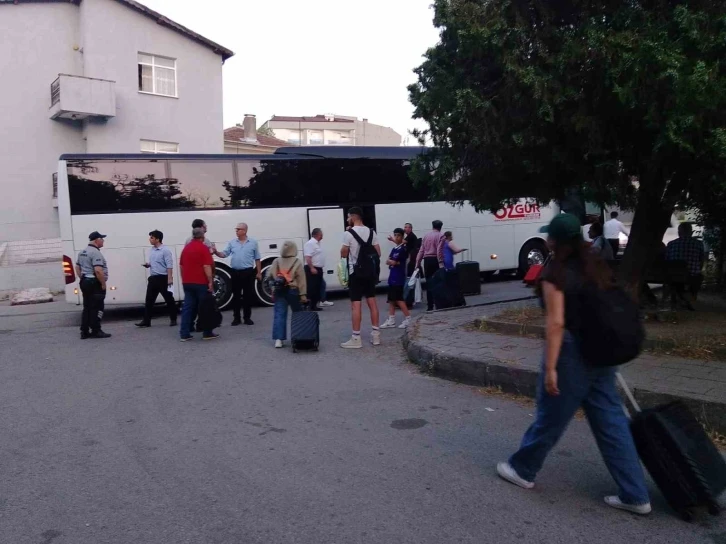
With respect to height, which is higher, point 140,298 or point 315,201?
point 315,201

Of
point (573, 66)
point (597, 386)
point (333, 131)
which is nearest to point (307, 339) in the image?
point (573, 66)

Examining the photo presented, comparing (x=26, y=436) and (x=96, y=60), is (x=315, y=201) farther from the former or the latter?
(x=96, y=60)

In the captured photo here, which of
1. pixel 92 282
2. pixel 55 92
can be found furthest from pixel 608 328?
pixel 55 92

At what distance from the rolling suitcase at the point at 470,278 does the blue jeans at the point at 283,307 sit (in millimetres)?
5734

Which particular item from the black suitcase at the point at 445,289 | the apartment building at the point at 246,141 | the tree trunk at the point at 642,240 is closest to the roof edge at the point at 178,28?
the apartment building at the point at 246,141

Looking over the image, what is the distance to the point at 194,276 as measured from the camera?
10.5 metres

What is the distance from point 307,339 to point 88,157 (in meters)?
6.85

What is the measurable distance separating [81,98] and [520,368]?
19789 mm

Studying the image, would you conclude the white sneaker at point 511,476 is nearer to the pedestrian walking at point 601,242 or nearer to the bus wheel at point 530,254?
the pedestrian walking at point 601,242

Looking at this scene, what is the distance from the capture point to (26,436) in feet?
19.7

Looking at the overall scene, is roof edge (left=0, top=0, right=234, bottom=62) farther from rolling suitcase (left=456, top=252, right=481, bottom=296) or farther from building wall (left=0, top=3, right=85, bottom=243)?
rolling suitcase (left=456, top=252, right=481, bottom=296)

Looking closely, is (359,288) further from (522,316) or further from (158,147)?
(158,147)

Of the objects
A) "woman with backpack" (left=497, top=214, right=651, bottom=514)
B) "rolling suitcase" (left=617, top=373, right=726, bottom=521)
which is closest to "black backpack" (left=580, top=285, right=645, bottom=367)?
"woman with backpack" (left=497, top=214, right=651, bottom=514)

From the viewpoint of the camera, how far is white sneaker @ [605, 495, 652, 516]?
409cm
